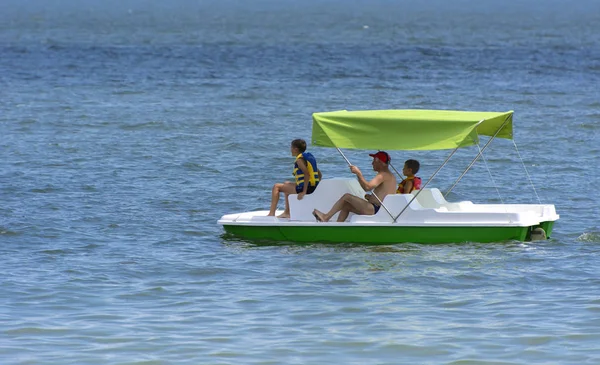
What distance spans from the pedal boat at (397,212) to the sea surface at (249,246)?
22 cm

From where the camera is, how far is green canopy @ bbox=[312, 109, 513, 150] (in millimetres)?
15938

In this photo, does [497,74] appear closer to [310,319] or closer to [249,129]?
[249,129]

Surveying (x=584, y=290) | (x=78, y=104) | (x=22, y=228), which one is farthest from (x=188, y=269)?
(x=78, y=104)

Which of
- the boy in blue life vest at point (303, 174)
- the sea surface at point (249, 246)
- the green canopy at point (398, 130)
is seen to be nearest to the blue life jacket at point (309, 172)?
the boy in blue life vest at point (303, 174)

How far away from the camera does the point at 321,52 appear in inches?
2520

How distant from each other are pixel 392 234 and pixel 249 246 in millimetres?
2039

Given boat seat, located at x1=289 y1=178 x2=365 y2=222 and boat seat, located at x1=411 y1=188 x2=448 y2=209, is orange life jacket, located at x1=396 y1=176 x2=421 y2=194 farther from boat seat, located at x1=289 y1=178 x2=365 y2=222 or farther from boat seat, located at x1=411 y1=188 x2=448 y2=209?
boat seat, located at x1=289 y1=178 x2=365 y2=222

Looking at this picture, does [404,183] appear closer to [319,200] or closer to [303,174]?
[319,200]

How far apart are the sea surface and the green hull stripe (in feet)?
0.48

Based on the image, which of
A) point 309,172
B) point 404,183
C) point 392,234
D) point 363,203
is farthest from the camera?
point 309,172

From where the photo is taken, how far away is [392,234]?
16156 millimetres

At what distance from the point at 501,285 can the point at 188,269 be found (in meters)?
4.05

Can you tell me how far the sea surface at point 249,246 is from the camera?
39.7ft

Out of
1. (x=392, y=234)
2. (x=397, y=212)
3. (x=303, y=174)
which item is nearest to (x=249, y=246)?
(x=303, y=174)
